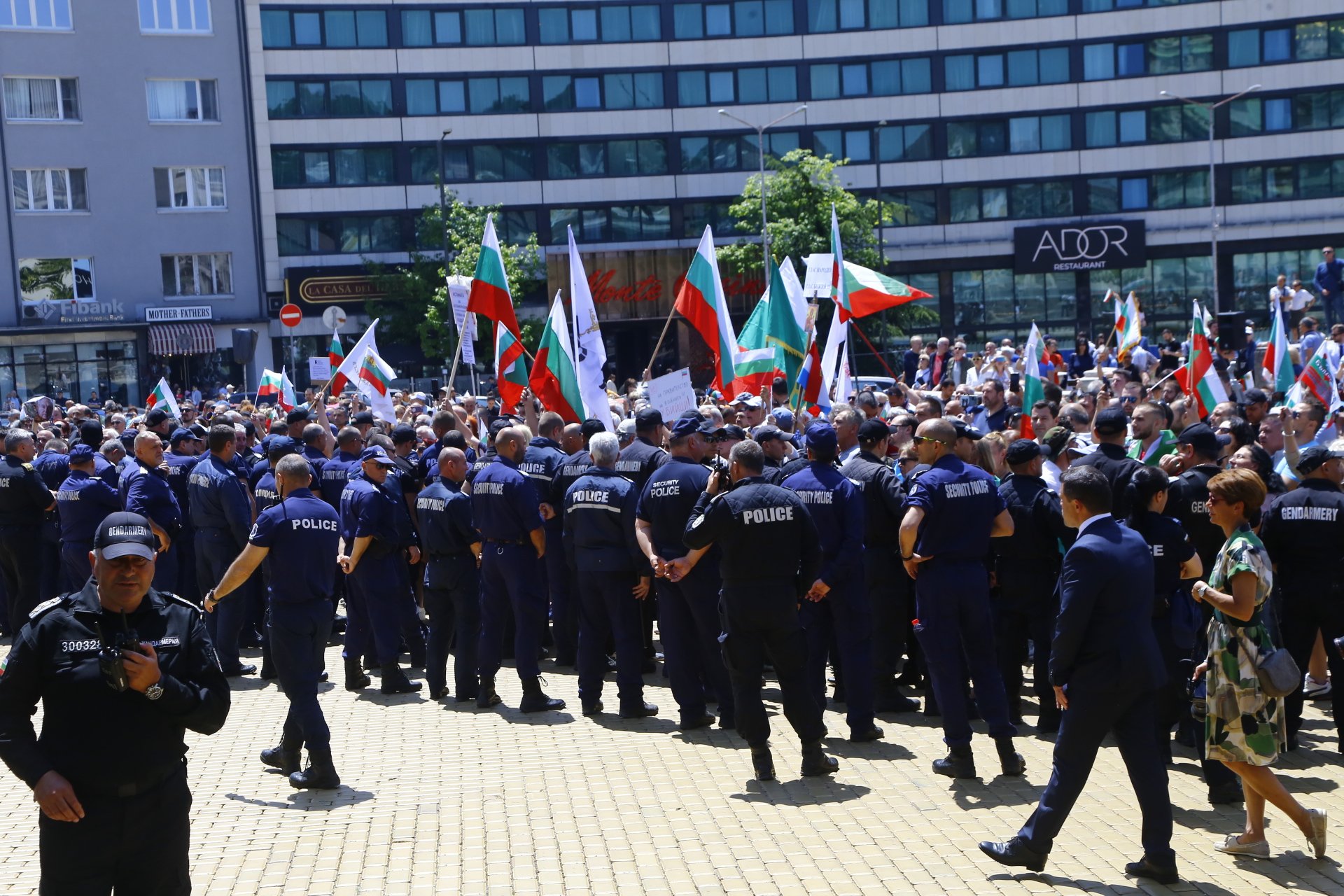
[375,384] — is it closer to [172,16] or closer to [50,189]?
[50,189]

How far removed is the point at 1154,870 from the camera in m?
6.93

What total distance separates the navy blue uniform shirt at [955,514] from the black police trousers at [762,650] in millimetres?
924

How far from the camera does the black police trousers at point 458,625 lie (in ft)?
36.9

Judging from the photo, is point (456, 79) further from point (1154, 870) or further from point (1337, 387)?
point (1154, 870)

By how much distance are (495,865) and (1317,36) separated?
61.4m

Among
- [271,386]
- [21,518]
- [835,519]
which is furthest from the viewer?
[271,386]

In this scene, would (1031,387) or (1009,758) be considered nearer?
(1009,758)

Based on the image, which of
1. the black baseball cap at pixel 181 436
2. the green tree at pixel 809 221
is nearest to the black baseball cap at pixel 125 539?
the black baseball cap at pixel 181 436

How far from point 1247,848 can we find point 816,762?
8.74 feet

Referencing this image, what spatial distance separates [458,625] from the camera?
1133 cm

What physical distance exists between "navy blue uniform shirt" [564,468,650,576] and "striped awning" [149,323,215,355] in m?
45.9

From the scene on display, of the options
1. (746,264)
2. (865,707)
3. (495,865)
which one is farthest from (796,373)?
(746,264)

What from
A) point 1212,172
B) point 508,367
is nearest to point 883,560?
point 508,367

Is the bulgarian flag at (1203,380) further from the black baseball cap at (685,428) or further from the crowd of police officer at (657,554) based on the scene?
the black baseball cap at (685,428)
